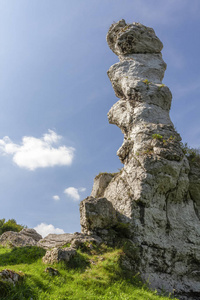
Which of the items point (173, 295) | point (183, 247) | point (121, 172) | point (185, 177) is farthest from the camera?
point (121, 172)

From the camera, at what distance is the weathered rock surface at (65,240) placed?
1121 cm

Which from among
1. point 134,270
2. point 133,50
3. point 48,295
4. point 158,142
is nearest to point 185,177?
point 158,142

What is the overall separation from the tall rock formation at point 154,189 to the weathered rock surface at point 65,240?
56 cm

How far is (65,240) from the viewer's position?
12438 mm

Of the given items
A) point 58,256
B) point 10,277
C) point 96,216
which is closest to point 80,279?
point 58,256

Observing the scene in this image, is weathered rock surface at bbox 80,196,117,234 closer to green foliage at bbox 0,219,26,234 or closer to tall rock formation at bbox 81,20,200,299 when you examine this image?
tall rock formation at bbox 81,20,200,299

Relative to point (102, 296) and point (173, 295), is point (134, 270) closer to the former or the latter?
point (173, 295)

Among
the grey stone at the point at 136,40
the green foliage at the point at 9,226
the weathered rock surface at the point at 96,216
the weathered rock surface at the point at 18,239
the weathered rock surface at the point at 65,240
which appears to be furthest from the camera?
the green foliage at the point at 9,226

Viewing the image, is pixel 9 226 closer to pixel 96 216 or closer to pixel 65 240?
pixel 65 240

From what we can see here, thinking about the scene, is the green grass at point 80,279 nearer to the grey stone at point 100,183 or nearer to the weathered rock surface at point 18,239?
the weathered rock surface at point 18,239

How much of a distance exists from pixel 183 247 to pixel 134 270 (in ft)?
11.2

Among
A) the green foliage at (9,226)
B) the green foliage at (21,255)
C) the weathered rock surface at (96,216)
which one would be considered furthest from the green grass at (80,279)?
the green foliage at (9,226)

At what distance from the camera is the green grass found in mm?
6586

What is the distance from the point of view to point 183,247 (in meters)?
12.2
